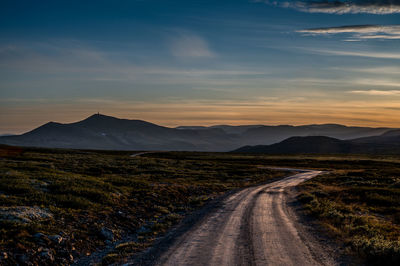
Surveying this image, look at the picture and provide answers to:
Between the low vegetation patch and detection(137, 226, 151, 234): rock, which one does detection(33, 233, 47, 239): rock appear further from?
the low vegetation patch

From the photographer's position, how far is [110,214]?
20031 millimetres

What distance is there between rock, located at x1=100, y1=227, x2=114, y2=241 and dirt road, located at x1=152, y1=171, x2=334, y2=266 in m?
3.80

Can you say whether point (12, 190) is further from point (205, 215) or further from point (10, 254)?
point (205, 215)

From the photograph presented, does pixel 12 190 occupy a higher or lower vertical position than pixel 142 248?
higher

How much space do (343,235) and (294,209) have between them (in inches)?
330

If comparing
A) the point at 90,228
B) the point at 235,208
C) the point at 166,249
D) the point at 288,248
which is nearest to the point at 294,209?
the point at 235,208

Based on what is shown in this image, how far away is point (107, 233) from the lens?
16.2m

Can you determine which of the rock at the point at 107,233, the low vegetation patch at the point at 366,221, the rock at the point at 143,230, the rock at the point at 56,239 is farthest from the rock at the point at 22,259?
the low vegetation patch at the point at 366,221

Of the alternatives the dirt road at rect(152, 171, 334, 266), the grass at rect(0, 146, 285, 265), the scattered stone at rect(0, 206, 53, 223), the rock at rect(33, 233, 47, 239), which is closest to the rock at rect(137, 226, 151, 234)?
the grass at rect(0, 146, 285, 265)

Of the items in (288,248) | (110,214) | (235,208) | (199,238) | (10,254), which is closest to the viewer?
(10,254)

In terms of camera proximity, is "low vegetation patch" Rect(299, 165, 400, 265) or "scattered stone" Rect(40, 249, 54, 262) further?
"low vegetation patch" Rect(299, 165, 400, 265)

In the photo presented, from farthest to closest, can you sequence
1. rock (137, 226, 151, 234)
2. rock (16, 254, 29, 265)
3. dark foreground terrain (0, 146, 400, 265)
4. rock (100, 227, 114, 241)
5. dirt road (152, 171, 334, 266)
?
rock (137, 226, 151, 234) → rock (100, 227, 114, 241) → dark foreground terrain (0, 146, 400, 265) → dirt road (152, 171, 334, 266) → rock (16, 254, 29, 265)

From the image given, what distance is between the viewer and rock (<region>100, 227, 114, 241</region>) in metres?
15.9

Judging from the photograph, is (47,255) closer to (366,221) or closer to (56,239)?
(56,239)
